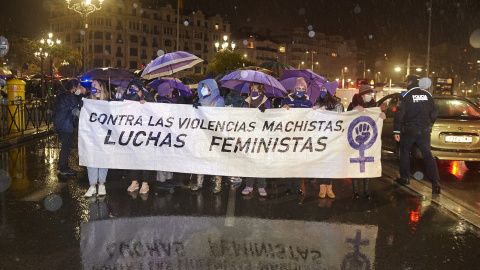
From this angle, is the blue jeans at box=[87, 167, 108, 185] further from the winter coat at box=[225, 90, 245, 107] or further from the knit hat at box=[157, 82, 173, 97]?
the winter coat at box=[225, 90, 245, 107]

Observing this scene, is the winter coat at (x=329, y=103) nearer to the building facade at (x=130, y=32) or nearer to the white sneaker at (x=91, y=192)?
the white sneaker at (x=91, y=192)

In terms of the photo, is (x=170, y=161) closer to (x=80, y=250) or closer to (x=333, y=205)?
(x=333, y=205)

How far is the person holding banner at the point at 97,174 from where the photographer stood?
8.27 meters

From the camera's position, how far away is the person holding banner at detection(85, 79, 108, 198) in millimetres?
8266

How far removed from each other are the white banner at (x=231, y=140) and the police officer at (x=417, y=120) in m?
0.93

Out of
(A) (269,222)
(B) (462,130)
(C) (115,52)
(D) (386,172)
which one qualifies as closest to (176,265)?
(A) (269,222)

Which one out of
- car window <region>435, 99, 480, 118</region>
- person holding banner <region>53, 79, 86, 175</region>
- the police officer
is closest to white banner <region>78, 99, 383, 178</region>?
the police officer

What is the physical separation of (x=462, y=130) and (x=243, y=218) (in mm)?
5992

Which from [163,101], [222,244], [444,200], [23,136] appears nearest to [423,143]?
[444,200]

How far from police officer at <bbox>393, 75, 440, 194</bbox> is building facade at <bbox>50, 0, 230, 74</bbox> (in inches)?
3426

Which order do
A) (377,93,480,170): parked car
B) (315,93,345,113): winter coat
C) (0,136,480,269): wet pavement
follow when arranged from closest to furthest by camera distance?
(0,136,480,269): wet pavement, (315,93,345,113): winter coat, (377,93,480,170): parked car

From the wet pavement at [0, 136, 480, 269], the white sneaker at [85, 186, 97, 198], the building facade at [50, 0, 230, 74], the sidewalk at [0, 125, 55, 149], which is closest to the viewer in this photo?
the wet pavement at [0, 136, 480, 269]

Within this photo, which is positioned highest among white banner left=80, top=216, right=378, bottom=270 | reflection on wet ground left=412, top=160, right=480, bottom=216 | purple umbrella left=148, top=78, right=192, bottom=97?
purple umbrella left=148, top=78, right=192, bottom=97

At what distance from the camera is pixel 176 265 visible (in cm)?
498
